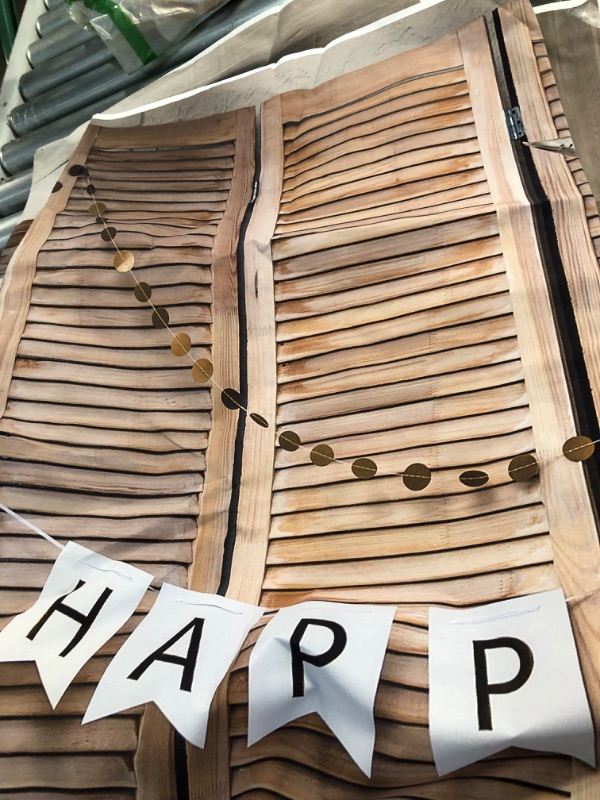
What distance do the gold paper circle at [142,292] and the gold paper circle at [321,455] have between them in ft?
1.02

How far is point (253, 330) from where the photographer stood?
836mm

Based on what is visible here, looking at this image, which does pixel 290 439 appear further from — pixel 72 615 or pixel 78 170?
pixel 78 170

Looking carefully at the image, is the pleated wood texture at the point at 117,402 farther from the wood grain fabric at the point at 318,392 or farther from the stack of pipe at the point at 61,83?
the stack of pipe at the point at 61,83

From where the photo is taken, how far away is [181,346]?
832 millimetres

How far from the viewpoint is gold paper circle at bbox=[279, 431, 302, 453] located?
→ 2.45 ft

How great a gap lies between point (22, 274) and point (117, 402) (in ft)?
0.78

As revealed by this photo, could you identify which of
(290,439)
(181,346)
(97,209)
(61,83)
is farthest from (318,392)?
(61,83)

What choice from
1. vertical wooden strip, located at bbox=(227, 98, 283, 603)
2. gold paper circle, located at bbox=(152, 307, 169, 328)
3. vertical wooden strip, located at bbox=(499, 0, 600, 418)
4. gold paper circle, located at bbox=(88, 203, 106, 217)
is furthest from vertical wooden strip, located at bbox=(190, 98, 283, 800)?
vertical wooden strip, located at bbox=(499, 0, 600, 418)

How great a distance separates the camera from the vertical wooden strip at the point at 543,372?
1.84 feet

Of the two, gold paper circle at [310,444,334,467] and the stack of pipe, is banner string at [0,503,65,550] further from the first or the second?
the stack of pipe

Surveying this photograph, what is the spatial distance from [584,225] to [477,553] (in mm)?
361

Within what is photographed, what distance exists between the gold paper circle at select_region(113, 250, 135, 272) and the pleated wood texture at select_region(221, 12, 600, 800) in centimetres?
16

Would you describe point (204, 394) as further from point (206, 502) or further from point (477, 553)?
point (477, 553)

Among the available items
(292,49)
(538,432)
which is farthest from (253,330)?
(292,49)
